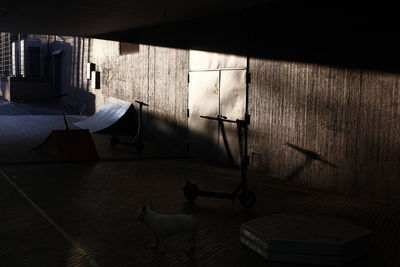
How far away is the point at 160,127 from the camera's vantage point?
467 inches

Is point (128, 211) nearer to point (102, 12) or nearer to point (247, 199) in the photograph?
point (247, 199)

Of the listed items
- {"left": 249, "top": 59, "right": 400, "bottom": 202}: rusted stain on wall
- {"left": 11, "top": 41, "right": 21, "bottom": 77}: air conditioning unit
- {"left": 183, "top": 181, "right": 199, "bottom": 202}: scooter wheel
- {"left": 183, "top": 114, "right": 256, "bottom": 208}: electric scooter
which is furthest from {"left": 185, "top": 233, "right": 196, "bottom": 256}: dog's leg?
{"left": 11, "top": 41, "right": 21, "bottom": 77}: air conditioning unit

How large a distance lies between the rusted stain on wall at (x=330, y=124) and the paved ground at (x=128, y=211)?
0.32 meters

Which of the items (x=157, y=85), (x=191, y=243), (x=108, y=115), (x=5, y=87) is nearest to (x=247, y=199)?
(x=191, y=243)

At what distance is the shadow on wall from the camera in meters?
6.35

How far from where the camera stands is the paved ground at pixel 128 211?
169 inches

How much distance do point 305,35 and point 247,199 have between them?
9.89 feet

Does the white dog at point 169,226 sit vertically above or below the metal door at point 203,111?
below

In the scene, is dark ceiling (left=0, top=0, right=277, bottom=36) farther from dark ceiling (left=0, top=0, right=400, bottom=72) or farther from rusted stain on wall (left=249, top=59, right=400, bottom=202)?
rusted stain on wall (left=249, top=59, right=400, bottom=202)

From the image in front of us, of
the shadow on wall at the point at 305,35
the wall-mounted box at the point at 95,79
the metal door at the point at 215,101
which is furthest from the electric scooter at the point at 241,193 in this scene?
the wall-mounted box at the point at 95,79

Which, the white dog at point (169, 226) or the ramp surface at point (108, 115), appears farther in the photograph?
the ramp surface at point (108, 115)

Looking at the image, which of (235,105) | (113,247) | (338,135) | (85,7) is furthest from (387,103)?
(85,7)

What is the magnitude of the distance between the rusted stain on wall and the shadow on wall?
0.61 ft

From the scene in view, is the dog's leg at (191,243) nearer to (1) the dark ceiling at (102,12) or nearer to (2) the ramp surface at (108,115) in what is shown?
(1) the dark ceiling at (102,12)
